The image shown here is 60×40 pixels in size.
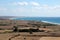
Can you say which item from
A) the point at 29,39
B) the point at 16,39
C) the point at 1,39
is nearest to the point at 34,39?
the point at 29,39

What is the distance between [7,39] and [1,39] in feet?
2.90

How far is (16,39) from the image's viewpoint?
63.2 ft

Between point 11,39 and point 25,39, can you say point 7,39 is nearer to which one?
point 11,39

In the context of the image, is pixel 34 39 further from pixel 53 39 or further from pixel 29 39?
pixel 53 39

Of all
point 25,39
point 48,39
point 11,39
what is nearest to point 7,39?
point 11,39

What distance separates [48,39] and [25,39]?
270 centimetres

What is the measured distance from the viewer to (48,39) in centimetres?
1869

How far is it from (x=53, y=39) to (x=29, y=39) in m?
2.78

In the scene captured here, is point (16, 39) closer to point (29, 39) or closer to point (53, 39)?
point (29, 39)

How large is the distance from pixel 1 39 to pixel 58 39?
671 cm

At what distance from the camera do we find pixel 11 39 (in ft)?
63.5

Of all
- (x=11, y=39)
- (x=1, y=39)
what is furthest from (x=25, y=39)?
(x=1, y=39)

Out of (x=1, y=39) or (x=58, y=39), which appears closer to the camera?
(x=58, y=39)

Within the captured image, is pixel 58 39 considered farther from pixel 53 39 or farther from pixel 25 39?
pixel 25 39
